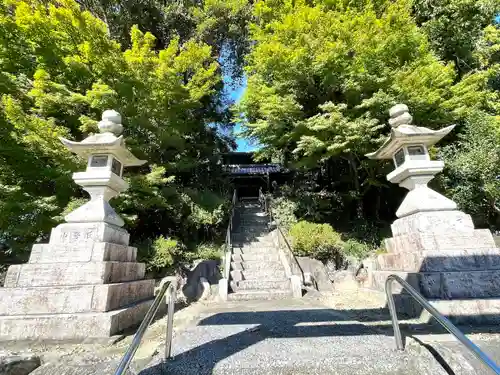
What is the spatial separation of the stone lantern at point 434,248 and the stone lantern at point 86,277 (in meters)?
4.33

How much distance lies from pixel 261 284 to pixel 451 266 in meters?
4.26

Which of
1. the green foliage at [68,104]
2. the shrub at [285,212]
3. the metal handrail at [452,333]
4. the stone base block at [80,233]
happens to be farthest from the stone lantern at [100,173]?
the shrub at [285,212]

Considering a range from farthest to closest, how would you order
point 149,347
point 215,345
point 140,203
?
1. point 140,203
2. point 149,347
3. point 215,345

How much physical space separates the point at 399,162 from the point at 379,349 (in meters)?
3.44

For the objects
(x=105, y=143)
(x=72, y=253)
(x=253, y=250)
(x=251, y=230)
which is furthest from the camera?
(x=251, y=230)

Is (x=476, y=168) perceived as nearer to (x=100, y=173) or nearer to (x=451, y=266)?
(x=451, y=266)

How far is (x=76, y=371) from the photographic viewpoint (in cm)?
212

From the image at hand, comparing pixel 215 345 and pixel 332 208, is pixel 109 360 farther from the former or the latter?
pixel 332 208

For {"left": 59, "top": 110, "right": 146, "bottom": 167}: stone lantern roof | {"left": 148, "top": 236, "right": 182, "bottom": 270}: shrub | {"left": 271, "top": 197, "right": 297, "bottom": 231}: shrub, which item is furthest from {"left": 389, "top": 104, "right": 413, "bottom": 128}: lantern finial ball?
{"left": 148, "top": 236, "right": 182, "bottom": 270}: shrub

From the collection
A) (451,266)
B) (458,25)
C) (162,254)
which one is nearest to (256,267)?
(162,254)

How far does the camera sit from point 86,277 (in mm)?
3494

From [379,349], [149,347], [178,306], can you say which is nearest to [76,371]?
[149,347]

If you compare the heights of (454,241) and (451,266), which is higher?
(454,241)

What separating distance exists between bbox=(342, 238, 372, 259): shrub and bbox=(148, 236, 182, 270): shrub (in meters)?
5.36
